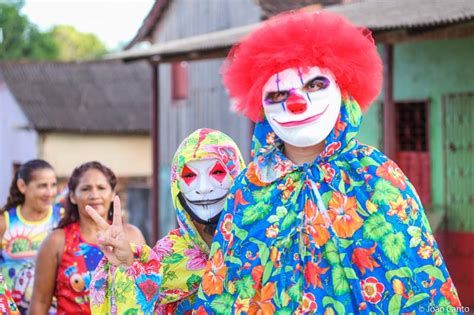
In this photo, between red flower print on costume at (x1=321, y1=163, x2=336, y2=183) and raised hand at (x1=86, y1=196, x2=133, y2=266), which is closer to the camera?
red flower print on costume at (x1=321, y1=163, x2=336, y2=183)

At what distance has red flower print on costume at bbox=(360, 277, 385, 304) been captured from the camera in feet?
10.7

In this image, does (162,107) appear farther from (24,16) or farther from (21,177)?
(24,16)

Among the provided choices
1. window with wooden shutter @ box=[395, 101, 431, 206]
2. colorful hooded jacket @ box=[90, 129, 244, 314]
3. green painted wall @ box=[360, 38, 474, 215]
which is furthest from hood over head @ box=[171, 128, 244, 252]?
window with wooden shutter @ box=[395, 101, 431, 206]

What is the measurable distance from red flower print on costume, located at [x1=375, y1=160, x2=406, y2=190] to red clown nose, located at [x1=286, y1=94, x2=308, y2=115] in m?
0.41

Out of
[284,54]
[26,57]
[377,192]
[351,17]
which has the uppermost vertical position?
[26,57]

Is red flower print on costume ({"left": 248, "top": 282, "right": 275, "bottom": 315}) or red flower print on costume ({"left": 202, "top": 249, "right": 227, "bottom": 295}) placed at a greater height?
red flower print on costume ({"left": 202, "top": 249, "right": 227, "bottom": 295})

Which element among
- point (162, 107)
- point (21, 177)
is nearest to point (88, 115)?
point (162, 107)

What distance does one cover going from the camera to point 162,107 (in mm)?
19125

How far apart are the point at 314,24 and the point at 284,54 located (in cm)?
19

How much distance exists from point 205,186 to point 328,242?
2.77 ft

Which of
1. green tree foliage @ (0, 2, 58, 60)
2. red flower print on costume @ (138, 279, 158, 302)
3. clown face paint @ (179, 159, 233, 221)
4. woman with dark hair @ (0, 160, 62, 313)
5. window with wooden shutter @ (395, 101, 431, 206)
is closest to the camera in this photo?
red flower print on costume @ (138, 279, 158, 302)

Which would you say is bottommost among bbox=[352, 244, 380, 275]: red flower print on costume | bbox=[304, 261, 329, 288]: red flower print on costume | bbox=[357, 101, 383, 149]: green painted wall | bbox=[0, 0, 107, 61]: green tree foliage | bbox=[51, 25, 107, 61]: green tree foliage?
bbox=[304, 261, 329, 288]: red flower print on costume

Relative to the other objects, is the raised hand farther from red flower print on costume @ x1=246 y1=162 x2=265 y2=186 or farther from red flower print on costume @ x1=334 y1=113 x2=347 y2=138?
red flower print on costume @ x1=334 y1=113 x2=347 y2=138

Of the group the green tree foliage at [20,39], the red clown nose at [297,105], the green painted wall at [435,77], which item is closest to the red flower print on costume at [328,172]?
the red clown nose at [297,105]
